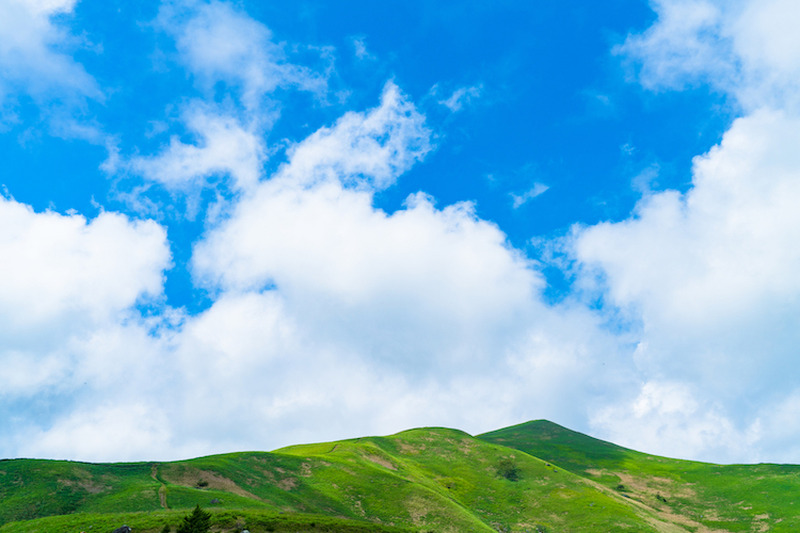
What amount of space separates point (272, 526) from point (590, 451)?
159 meters

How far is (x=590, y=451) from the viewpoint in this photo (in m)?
175

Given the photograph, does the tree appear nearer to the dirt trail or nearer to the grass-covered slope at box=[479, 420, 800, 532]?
the dirt trail

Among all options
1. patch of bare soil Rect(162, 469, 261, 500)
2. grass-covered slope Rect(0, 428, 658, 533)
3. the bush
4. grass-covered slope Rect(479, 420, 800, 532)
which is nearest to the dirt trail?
grass-covered slope Rect(0, 428, 658, 533)

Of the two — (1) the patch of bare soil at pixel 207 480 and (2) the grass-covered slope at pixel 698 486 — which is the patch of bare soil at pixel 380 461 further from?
(2) the grass-covered slope at pixel 698 486

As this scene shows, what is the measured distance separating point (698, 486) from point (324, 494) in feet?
362

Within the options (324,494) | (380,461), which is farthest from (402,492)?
(380,461)

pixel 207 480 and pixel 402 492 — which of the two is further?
pixel 402 492

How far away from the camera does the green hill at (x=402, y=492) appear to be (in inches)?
2263

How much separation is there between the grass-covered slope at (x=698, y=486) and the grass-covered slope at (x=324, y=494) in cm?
2271

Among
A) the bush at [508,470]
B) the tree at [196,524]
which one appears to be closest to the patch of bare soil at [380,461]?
the bush at [508,470]

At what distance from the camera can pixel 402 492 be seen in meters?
87.1

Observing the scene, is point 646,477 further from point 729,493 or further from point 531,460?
point 531,460

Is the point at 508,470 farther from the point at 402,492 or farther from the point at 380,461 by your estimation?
the point at 402,492

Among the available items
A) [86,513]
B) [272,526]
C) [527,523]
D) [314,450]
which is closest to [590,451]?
[527,523]
